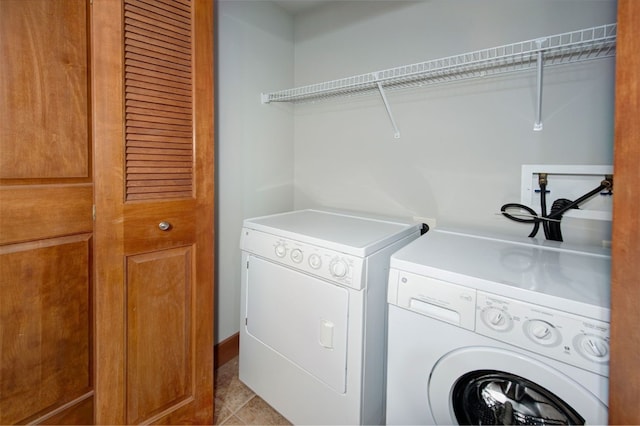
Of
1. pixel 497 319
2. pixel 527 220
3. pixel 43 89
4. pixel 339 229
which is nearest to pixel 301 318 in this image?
pixel 339 229

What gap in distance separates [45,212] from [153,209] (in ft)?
1.12

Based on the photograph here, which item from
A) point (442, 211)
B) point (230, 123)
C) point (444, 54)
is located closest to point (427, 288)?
point (442, 211)

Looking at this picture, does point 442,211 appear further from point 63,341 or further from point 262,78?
point 63,341

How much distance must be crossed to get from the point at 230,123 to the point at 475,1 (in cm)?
153

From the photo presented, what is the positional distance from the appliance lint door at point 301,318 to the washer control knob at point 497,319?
1.69 feet

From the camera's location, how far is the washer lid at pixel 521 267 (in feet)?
2.85

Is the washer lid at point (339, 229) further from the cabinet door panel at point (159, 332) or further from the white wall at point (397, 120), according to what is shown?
the cabinet door panel at point (159, 332)

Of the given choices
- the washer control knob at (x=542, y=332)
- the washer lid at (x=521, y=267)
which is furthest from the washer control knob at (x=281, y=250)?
the washer control knob at (x=542, y=332)

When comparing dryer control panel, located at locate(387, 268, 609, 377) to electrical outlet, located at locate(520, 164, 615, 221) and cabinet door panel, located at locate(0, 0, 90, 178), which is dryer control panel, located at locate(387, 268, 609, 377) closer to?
electrical outlet, located at locate(520, 164, 615, 221)

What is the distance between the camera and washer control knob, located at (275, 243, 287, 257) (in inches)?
57.5

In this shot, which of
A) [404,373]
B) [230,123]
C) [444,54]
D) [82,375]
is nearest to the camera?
[404,373]

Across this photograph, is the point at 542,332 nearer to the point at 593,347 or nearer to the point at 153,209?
the point at 593,347

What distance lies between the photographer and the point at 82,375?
123 cm

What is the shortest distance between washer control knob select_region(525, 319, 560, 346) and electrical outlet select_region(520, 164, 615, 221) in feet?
2.71
